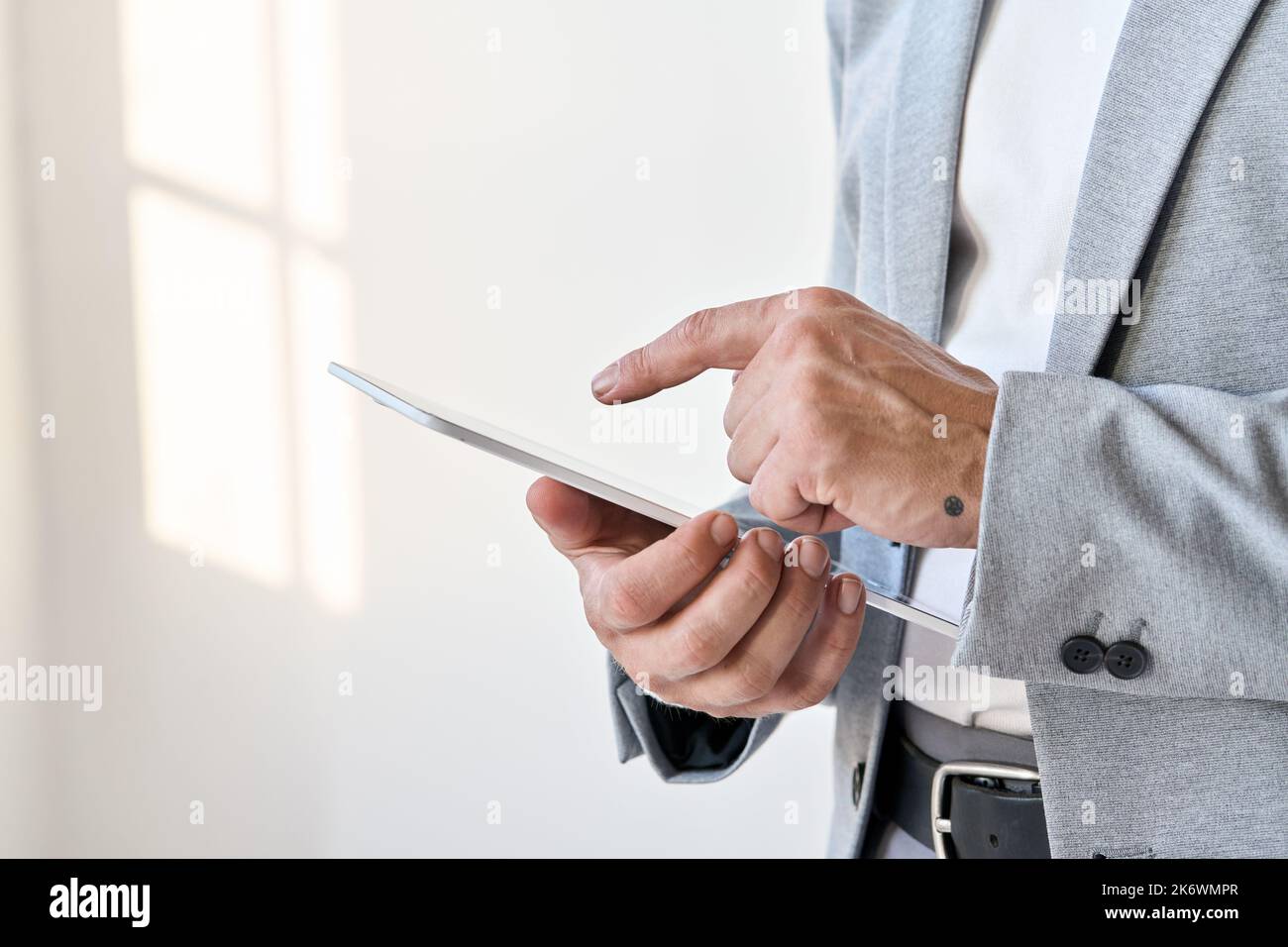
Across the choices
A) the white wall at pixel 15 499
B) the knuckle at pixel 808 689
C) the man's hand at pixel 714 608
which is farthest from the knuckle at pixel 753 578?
the white wall at pixel 15 499

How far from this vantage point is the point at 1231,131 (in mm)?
578

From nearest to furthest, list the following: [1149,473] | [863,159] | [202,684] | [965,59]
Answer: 1. [1149,473]
2. [965,59]
3. [863,159]
4. [202,684]

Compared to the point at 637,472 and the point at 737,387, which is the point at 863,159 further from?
the point at 637,472

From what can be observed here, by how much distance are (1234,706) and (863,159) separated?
0.56 meters

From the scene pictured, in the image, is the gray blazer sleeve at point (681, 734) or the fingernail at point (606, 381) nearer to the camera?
the fingernail at point (606, 381)

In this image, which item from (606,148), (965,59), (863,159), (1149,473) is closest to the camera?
(1149,473)

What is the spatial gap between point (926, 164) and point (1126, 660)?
0.44 m

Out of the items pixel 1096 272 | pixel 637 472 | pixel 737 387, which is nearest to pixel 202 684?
pixel 637 472

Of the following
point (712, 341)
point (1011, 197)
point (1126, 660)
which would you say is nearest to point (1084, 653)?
point (1126, 660)

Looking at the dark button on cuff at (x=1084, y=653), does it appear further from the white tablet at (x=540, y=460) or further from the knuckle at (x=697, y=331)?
the knuckle at (x=697, y=331)

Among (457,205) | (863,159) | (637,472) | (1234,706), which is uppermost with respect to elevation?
(457,205)

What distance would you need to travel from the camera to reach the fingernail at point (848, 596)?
647 millimetres

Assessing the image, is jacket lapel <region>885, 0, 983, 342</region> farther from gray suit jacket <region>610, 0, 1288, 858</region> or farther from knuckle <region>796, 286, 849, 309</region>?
knuckle <region>796, 286, 849, 309</region>

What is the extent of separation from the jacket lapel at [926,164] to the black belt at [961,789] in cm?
31
